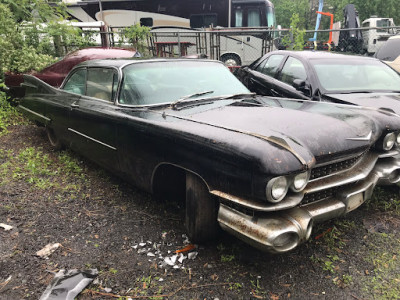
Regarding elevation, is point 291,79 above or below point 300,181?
above

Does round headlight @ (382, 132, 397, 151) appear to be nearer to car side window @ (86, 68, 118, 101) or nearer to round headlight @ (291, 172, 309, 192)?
round headlight @ (291, 172, 309, 192)

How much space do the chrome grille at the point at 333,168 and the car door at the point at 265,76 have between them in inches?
116

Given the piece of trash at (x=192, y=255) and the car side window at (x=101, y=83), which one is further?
the car side window at (x=101, y=83)

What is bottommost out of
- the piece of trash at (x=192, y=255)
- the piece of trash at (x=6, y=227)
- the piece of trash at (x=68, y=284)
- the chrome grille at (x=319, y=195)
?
the piece of trash at (x=192, y=255)

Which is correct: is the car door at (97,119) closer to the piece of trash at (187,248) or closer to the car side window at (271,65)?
the piece of trash at (187,248)

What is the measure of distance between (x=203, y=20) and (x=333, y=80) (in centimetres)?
1085

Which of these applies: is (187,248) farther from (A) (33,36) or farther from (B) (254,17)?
(B) (254,17)

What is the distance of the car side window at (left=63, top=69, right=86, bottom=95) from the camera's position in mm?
4148

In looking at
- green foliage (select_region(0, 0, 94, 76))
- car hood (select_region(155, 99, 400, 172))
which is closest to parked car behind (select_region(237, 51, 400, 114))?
car hood (select_region(155, 99, 400, 172))

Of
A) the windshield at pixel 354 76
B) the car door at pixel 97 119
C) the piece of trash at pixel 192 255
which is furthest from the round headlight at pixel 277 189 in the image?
the windshield at pixel 354 76

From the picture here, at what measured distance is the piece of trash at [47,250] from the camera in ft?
8.66

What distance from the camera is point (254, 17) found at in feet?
47.3

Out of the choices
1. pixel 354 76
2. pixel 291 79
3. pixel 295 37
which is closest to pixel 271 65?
pixel 291 79

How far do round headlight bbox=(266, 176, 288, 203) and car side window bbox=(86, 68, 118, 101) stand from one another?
2.15m
